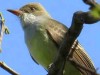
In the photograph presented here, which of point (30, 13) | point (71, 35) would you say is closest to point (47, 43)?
point (30, 13)

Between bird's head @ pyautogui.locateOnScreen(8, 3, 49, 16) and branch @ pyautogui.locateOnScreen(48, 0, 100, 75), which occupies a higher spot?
branch @ pyautogui.locateOnScreen(48, 0, 100, 75)

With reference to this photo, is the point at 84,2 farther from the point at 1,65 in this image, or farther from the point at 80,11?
the point at 1,65

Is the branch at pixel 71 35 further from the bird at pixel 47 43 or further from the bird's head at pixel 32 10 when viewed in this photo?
the bird's head at pixel 32 10

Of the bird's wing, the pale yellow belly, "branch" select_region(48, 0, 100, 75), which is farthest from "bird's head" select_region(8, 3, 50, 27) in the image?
"branch" select_region(48, 0, 100, 75)

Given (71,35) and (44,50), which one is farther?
(44,50)

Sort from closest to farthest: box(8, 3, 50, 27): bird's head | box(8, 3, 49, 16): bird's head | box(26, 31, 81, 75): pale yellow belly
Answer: box(26, 31, 81, 75): pale yellow belly < box(8, 3, 50, 27): bird's head < box(8, 3, 49, 16): bird's head

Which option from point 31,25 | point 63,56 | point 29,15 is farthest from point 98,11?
point 29,15

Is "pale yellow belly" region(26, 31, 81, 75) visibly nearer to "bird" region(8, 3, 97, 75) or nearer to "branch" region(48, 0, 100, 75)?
"bird" region(8, 3, 97, 75)

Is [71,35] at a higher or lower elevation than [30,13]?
higher

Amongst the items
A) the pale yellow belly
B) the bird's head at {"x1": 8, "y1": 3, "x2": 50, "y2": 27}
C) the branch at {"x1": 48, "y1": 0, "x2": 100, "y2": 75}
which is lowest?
the pale yellow belly

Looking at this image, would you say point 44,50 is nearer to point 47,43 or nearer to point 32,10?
point 47,43

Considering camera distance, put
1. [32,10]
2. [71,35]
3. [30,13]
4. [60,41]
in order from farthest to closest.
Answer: [32,10] < [30,13] < [60,41] < [71,35]
